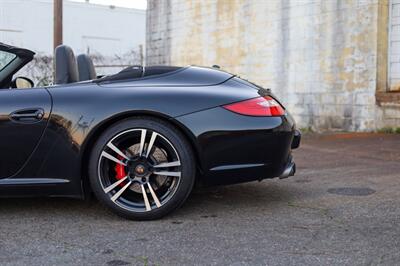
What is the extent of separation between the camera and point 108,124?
4.18 meters

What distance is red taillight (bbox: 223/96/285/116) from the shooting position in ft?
13.8

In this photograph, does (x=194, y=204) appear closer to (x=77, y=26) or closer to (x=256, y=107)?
(x=256, y=107)

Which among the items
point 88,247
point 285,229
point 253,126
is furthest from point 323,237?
point 88,247

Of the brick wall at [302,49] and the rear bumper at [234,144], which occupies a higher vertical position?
the brick wall at [302,49]

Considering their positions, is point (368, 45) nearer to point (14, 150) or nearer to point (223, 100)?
point (223, 100)

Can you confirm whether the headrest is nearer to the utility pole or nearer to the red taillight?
the red taillight

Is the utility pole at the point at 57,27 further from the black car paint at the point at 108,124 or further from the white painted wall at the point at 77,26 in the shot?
the white painted wall at the point at 77,26

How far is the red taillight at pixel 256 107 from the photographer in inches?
165

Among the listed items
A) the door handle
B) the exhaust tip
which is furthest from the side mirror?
the exhaust tip

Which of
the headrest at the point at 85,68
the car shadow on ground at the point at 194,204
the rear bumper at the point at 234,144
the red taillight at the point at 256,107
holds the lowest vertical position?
the car shadow on ground at the point at 194,204

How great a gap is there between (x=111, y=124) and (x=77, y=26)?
88.9 feet

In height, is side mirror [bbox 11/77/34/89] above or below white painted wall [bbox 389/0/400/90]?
below

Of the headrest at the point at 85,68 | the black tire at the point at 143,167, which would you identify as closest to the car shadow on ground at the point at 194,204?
the black tire at the point at 143,167

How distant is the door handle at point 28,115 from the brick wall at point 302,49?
7171 mm
